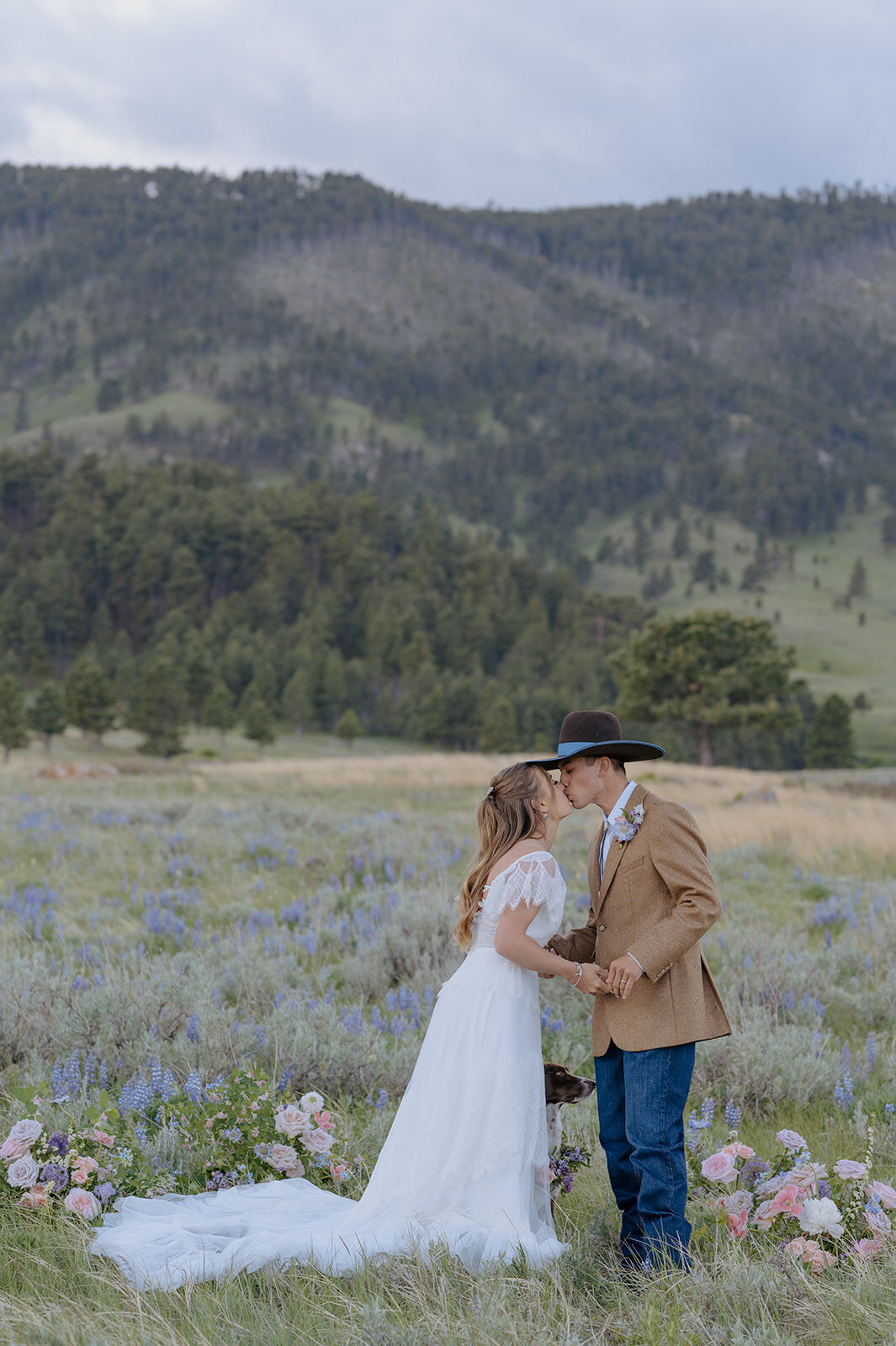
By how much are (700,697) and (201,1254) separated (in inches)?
2039

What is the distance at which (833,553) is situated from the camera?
155250 millimetres

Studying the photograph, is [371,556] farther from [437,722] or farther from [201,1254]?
[201,1254]

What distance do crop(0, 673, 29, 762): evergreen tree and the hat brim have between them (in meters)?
53.3

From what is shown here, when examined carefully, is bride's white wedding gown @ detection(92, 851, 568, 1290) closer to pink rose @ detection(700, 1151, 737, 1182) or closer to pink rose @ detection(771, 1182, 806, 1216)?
pink rose @ detection(700, 1151, 737, 1182)

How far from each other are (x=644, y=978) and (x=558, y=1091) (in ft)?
2.05

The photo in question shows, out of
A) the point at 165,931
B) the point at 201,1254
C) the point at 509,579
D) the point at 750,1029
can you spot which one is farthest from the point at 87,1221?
the point at 509,579

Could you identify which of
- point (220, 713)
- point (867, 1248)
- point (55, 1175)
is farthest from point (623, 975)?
point (220, 713)

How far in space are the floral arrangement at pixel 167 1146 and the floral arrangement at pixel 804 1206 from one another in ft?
4.79

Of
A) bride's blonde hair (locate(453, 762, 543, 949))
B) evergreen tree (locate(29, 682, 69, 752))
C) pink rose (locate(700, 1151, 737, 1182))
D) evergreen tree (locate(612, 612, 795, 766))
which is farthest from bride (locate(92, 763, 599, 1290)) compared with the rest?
evergreen tree (locate(29, 682, 69, 752))

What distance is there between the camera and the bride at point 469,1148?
312 cm

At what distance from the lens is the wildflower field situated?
272 cm

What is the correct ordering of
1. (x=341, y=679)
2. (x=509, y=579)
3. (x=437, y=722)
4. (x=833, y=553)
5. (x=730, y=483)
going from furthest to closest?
(x=730, y=483)
(x=833, y=553)
(x=509, y=579)
(x=341, y=679)
(x=437, y=722)

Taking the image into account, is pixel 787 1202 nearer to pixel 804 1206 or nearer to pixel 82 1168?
pixel 804 1206

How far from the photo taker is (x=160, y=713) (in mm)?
59562
